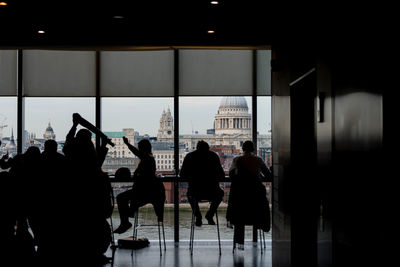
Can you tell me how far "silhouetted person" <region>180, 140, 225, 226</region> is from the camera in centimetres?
564

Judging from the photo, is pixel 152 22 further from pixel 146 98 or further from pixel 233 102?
pixel 233 102

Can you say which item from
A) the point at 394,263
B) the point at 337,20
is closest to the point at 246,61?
the point at 337,20

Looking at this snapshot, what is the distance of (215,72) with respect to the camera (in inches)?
256

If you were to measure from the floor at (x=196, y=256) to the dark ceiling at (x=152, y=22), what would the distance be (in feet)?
8.30

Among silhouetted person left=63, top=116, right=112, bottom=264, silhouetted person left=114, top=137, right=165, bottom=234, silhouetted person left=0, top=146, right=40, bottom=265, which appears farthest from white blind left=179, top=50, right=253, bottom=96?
silhouetted person left=63, top=116, right=112, bottom=264

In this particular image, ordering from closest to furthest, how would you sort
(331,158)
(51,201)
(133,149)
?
1. (331,158)
2. (51,201)
3. (133,149)

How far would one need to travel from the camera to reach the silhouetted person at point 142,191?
5539 millimetres

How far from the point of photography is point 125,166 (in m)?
6.54

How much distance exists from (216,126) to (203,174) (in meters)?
1.13

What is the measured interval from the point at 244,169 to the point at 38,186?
8.79 ft

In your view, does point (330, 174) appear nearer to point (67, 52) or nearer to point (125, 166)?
point (125, 166)

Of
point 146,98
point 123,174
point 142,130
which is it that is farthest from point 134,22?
point 123,174

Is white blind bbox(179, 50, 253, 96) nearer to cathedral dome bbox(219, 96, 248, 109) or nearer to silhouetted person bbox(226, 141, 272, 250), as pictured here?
cathedral dome bbox(219, 96, 248, 109)

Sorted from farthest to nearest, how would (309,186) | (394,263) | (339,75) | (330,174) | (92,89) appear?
(92,89) → (309,186) → (330,174) → (339,75) → (394,263)
